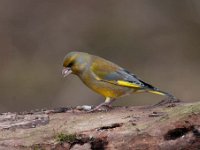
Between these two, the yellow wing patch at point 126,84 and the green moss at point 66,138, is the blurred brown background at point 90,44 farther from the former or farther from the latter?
the green moss at point 66,138

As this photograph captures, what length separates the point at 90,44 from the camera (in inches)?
639

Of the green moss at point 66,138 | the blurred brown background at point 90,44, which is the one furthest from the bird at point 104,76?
the blurred brown background at point 90,44

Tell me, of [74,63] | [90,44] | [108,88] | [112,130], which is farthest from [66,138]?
[90,44]

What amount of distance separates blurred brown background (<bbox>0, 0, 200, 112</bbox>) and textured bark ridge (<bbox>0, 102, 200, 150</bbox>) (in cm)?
623

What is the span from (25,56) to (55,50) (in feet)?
2.02

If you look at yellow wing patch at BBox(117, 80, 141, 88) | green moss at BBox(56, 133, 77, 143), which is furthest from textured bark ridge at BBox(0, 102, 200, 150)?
yellow wing patch at BBox(117, 80, 141, 88)

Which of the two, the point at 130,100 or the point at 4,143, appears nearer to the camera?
the point at 4,143

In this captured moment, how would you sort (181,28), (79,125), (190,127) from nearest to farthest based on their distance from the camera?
1. (190,127)
2. (79,125)
3. (181,28)

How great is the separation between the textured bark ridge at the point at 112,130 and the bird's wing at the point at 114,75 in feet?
2.76

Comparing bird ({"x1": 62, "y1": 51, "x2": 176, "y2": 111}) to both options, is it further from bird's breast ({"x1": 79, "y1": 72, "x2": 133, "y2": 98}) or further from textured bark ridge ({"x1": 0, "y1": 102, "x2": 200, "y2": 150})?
textured bark ridge ({"x1": 0, "y1": 102, "x2": 200, "y2": 150})

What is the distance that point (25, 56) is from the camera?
16109 millimetres

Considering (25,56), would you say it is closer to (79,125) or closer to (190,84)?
(190,84)

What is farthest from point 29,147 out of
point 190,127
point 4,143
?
point 190,127

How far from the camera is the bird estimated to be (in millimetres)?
8781
